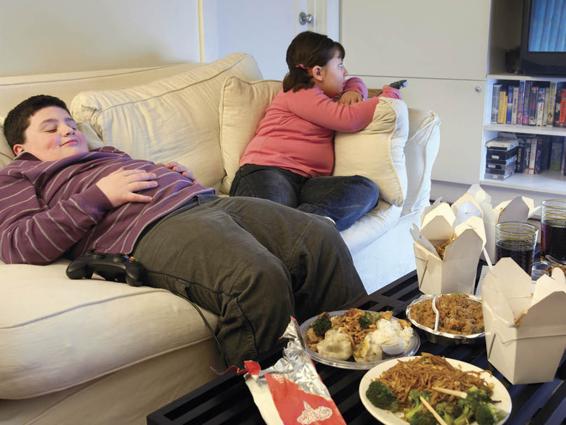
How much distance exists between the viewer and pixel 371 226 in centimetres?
218

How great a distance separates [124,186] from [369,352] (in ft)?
2.75

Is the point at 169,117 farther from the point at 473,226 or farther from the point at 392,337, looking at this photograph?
the point at 392,337

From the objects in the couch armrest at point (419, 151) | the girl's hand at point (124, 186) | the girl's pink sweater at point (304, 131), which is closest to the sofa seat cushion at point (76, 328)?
the girl's hand at point (124, 186)

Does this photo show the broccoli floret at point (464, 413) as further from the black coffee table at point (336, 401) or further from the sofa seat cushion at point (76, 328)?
the sofa seat cushion at point (76, 328)

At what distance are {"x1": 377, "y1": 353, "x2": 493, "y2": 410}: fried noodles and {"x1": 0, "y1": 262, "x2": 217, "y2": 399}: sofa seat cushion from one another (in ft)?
1.87

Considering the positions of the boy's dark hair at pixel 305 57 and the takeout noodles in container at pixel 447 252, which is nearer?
the takeout noodles in container at pixel 447 252

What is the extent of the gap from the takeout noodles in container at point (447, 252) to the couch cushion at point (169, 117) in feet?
3.63

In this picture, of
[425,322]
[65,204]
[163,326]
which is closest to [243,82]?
[65,204]

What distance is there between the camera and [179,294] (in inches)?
61.9

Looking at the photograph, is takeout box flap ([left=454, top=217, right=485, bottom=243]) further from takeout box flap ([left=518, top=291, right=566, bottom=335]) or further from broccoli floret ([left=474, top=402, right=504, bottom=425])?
broccoli floret ([left=474, top=402, right=504, bottom=425])

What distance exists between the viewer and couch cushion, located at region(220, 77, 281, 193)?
2.42 m

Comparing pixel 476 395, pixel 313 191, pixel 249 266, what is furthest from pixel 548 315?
pixel 313 191

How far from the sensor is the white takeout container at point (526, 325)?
1054 mm

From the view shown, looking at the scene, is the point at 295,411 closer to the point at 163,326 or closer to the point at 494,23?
the point at 163,326
